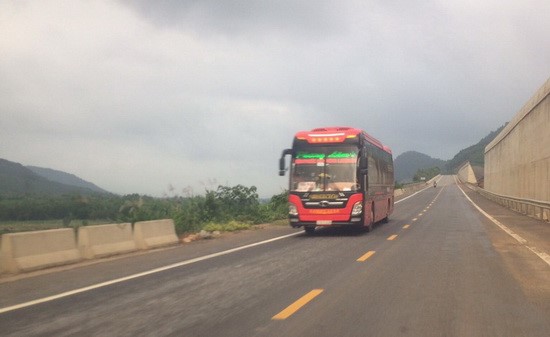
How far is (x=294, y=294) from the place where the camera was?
338 inches

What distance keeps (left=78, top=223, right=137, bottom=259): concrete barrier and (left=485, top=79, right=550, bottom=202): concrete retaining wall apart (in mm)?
25058

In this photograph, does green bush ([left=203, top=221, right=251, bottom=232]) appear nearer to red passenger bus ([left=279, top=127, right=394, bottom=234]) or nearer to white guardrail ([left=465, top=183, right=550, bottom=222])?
red passenger bus ([left=279, top=127, right=394, bottom=234])

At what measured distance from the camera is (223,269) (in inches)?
450

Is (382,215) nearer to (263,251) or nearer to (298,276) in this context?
(263,251)

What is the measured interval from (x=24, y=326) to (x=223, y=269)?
510 cm

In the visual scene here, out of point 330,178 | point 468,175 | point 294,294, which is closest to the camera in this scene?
point 294,294

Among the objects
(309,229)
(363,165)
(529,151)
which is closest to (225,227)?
(309,229)

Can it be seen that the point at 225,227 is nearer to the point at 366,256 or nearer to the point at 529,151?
the point at 366,256

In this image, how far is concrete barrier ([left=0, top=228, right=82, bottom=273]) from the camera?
11.3 meters

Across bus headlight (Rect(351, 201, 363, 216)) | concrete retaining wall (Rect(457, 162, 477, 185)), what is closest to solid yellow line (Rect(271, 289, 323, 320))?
bus headlight (Rect(351, 201, 363, 216))

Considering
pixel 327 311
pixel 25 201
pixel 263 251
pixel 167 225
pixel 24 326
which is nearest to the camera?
pixel 24 326

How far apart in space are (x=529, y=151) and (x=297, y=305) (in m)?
36.4

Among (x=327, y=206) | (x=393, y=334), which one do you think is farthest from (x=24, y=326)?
(x=327, y=206)

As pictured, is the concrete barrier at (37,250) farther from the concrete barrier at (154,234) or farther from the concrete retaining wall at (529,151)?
the concrete retaining wall at (529,151)
